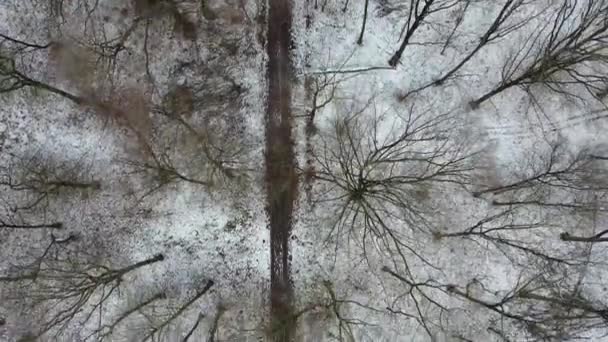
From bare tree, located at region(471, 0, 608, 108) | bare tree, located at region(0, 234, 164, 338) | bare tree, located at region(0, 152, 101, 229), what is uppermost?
bare tree, located at region(471, 0, 608, 108)

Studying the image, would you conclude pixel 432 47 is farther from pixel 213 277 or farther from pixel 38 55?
pixel 38 55

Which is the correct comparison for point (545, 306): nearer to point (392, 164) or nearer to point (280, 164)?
point (392, 164)

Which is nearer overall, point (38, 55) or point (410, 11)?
point (410, 11)

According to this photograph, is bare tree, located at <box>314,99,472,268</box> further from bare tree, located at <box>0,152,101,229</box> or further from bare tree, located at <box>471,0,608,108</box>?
bare tree, located at <box>0,152,101,229</box>

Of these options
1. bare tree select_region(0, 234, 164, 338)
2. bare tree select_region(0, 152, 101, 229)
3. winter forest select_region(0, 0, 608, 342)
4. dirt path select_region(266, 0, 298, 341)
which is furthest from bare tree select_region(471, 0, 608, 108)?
bare tree select_region(0, 152, 101, 229)

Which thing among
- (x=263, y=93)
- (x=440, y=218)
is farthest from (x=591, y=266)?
(x=263, y=93)

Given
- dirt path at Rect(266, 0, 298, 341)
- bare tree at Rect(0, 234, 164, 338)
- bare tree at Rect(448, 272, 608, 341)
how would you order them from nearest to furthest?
bare tree at Rect(448, 272, 608, 341) < bare tree at Rect(0, 234, 164, 338) < dirt path at Rect(266, 0, 298, 341)

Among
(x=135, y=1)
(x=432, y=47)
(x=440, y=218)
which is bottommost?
(x=440, y=218)
